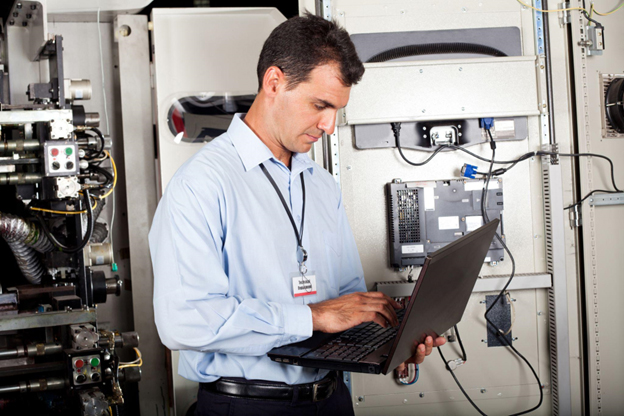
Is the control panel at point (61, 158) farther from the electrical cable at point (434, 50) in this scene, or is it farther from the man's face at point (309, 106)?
the electrical cable at point (434, 50)

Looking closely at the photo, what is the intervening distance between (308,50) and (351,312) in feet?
2.13

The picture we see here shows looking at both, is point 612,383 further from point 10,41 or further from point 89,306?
point 10,41

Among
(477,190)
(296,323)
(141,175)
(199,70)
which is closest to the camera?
(296,323)

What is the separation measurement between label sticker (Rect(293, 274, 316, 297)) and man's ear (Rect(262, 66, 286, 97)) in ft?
1.56

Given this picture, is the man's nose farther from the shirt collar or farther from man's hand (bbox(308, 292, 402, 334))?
man's hand (bbox(308, 292, 402, 334))

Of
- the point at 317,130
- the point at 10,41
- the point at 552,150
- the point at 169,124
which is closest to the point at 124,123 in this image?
the point at 169,124

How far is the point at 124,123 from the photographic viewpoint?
9.29 feet

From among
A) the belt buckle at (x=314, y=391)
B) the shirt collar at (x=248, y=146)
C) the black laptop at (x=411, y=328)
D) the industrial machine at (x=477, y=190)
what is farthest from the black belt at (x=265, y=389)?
the industrial machine at (x=477, y=190)

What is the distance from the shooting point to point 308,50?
145cm

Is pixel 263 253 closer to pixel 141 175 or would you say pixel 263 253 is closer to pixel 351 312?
pixel 351 312

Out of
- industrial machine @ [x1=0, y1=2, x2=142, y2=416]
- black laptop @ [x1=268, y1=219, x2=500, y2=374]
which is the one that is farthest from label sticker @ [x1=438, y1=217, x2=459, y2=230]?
industrial machine @ [x1=0, y1=2, x2=142, y2=416]

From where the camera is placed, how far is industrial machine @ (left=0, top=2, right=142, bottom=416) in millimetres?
1996

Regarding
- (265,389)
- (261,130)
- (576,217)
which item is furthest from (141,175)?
(576,217)

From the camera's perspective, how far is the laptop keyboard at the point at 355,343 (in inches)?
50.6
